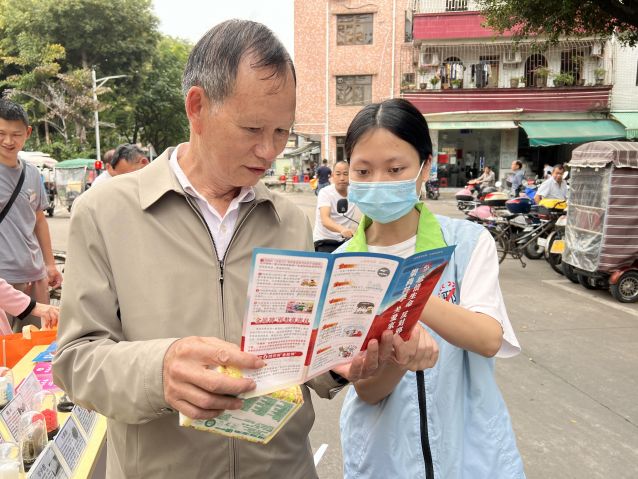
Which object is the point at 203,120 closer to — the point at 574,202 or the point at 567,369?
the point at 567,369

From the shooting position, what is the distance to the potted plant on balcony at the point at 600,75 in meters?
18.8

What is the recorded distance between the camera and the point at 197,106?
125 cm

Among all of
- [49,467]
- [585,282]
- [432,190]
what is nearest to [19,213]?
[49,467]

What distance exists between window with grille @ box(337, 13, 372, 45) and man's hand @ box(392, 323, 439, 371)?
83.7 feet

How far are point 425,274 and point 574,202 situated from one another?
21.4 feet

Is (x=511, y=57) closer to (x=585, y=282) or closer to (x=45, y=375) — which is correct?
(x=585, y=282)

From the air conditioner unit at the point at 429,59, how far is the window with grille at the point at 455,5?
7.01ft

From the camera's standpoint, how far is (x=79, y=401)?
1.07 meters

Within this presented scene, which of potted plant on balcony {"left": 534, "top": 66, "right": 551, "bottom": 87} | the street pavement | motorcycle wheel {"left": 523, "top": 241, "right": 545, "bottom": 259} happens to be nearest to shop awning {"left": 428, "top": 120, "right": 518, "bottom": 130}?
potted plant on balcony {"left": 534, "top": 66, "right": 551, "bottom": 87}

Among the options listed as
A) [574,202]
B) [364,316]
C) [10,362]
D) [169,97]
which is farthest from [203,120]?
[169,97]

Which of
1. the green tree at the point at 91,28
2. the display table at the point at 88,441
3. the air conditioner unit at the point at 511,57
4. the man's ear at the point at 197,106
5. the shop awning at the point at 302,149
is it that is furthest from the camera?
the shop awning at the point at 302,149

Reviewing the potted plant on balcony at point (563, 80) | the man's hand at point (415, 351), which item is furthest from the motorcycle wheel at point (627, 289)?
the potted plant on balcony at point (563, 80)

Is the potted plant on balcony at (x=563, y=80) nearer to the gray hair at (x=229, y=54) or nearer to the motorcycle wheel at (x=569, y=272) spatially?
the motorcycle wheel at (x=569, y=272)

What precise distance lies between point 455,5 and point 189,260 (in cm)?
2261
